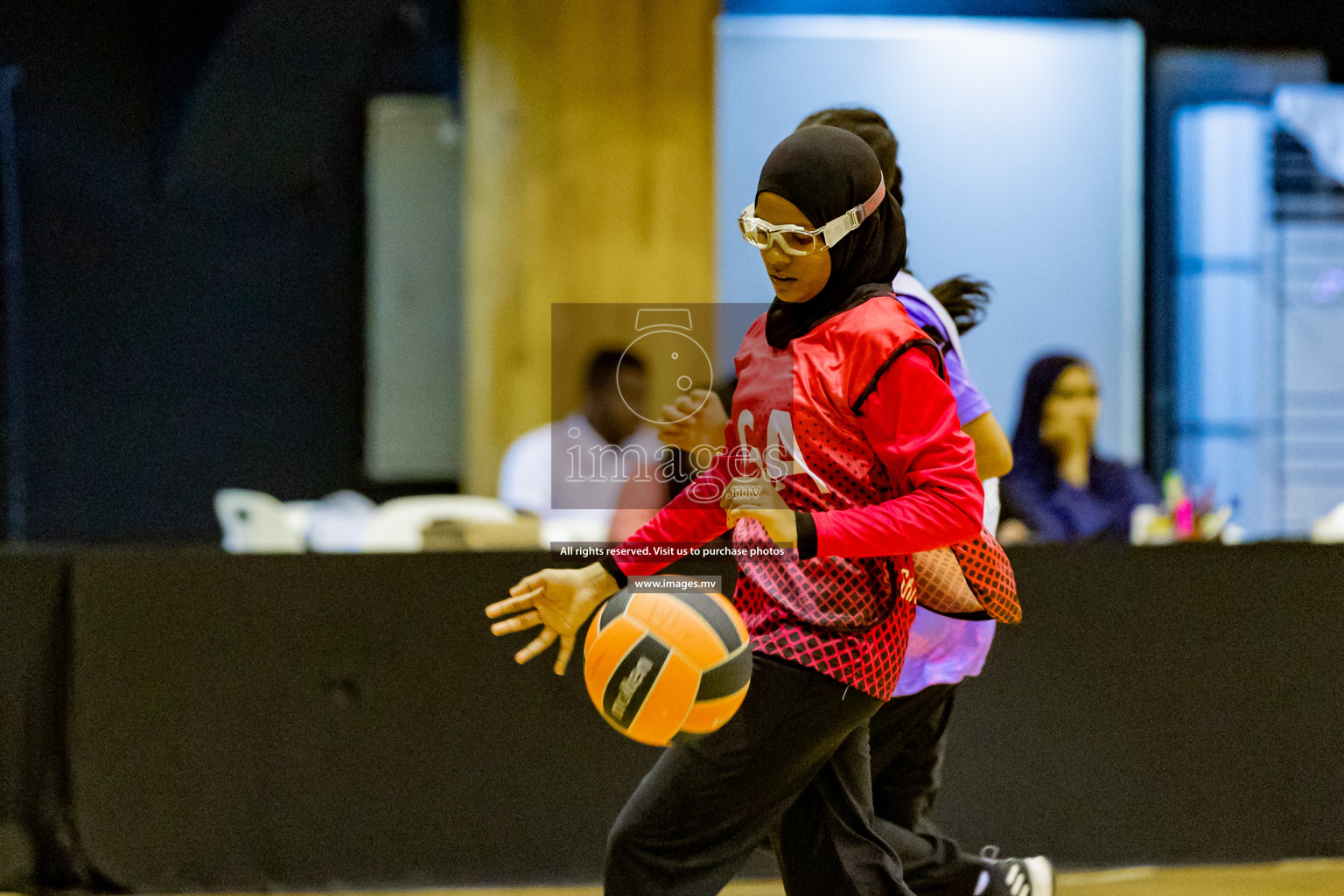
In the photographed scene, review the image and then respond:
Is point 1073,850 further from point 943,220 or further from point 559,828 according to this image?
point 943,220

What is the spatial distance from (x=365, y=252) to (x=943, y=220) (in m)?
2.80

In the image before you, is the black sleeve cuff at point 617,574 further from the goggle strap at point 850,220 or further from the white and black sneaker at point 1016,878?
the white and black sneaker at point 1016,878

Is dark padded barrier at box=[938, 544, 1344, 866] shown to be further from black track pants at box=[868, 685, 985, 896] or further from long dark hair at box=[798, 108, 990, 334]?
long dark hair at box=[798, 108, 990, 334]

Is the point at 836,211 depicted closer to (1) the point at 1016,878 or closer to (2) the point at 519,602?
(2) the point at 519,602

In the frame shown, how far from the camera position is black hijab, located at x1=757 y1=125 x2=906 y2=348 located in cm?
166

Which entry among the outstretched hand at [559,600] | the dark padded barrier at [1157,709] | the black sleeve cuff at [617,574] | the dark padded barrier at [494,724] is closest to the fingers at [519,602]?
the outstretched hand at [559,600]

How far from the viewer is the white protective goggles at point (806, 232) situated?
66.1 inches

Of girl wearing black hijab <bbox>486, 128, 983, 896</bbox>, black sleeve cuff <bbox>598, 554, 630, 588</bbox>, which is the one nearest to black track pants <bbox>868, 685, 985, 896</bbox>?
girl wearing black hijab <bbox>486, 128, 983, 896</bbox>

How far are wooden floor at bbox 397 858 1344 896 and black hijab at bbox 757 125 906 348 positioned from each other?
189 cm

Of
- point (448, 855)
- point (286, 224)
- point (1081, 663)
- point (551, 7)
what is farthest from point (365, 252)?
point (1081, 663)

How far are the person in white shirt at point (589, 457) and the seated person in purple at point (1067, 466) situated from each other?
49.5 inches

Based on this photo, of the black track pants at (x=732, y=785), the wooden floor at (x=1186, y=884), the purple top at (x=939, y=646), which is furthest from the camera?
the wooden floor at (x=1186, y=884)

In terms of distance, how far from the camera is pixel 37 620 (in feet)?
10.1

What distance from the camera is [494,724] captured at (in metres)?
3.12
